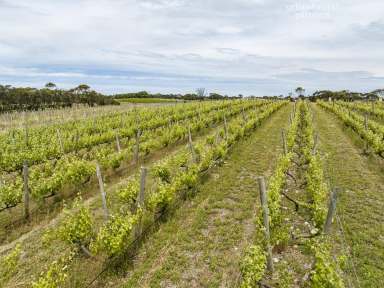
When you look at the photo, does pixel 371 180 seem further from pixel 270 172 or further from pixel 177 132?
pixel 177 132

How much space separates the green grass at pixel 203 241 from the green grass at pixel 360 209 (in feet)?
6.90

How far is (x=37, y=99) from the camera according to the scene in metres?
50.3

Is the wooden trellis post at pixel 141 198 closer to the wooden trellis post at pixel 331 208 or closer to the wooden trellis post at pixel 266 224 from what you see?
the wooden trellis post at pixel 266 224

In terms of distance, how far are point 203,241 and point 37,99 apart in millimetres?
51266

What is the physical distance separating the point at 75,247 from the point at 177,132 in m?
11.7

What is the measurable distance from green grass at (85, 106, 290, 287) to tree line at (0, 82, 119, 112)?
41856mm

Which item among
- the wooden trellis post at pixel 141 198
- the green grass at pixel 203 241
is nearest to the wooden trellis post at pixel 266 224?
the green grass at pixel 203 241

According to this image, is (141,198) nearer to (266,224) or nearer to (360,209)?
(266,224)

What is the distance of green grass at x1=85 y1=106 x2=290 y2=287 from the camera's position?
5629 mm

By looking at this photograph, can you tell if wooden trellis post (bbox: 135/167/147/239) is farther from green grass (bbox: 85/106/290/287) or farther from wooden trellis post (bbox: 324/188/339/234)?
wooden trellis post (bbox: 324/188/339/234)

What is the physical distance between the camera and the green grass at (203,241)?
18.5 ft

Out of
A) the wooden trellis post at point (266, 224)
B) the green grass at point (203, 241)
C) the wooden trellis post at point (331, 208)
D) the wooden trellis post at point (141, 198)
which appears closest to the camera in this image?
the wooden trellis post at point (331, 208)

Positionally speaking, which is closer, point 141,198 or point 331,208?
point 331,208

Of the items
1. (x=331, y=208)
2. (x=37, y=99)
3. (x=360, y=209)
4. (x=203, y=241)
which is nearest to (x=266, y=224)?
(x=331, y=208)
